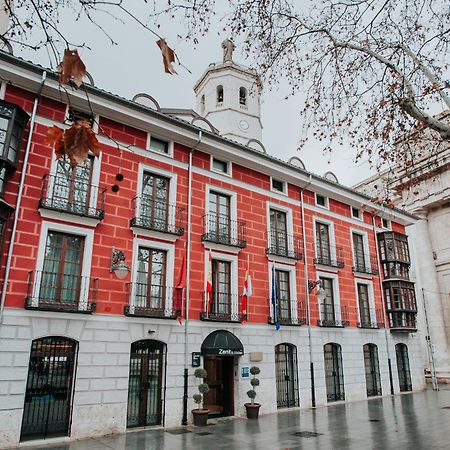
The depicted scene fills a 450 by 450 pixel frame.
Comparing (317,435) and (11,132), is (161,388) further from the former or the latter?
(11,132)

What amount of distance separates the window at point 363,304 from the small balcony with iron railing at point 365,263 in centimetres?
83

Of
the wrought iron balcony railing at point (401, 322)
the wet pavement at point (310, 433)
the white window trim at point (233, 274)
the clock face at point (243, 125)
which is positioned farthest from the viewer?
the clock face at point (243, 125)

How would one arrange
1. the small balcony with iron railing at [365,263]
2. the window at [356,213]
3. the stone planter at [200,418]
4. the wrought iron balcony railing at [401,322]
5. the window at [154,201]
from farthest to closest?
the window at [356,213], the wrought iron balcony railing at [401,322], the small balcony with iron railing at [365,263], the window at [154,201], the stone planter at [200,418]

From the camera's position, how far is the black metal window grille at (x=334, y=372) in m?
18.8

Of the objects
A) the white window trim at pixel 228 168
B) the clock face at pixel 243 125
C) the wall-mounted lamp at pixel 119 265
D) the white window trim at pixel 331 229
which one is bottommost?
the wall-mounted lamp at pixel 119 265

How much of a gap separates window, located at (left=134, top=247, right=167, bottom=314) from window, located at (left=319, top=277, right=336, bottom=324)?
8257 millimetres

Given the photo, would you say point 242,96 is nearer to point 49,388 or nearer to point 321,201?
point 321,201

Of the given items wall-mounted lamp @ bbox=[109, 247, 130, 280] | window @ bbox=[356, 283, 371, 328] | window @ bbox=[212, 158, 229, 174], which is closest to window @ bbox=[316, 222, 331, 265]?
window @ bbox=[356, 283, 371, 328]

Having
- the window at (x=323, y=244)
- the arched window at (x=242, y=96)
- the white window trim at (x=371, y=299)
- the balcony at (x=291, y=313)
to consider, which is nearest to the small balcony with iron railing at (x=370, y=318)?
the white window trim at (x=371, y=299)

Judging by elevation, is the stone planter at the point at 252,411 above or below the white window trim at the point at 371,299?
below

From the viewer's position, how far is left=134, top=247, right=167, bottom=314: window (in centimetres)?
1377

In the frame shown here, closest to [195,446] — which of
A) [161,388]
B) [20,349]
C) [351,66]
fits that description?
[161,388]

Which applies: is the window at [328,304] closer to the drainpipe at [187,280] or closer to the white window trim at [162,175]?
the drainpipe at [187,280]

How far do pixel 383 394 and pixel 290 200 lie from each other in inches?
443
